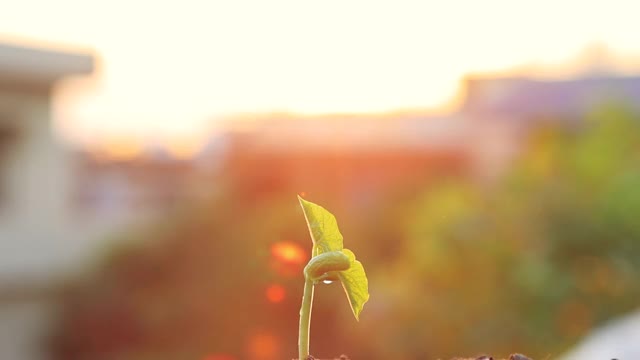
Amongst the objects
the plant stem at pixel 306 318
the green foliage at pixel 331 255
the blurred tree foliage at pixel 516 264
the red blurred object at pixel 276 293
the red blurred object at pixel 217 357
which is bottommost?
the red blurred object at pixel 217 357

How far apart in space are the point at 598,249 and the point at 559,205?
14.2 inches

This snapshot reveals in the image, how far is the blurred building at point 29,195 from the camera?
Answer: 1097 centimetres

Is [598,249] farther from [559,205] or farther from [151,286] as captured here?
[151,286]

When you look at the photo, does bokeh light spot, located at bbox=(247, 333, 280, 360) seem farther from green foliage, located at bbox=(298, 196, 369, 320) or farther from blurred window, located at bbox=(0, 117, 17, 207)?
green foliage, located at bbox=(298, 196, 369, 320)

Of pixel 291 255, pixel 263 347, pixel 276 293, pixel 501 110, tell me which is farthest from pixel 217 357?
pixel 501 110

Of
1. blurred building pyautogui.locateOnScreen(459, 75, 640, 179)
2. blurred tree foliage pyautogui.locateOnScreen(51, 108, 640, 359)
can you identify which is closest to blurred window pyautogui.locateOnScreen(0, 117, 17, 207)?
blurred tree foliage pyautogui.locateOnScreen(51, 108, 640, 359)

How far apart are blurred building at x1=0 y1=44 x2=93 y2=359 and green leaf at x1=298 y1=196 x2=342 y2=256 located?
1044 centimetres

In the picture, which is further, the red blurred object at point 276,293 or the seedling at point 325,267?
→ the red blurred object at point 276,293

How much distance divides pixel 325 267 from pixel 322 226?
1.9 inches

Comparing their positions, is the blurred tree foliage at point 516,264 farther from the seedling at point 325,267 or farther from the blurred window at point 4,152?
the seedling at point 325,267

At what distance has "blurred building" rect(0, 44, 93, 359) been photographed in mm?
10969

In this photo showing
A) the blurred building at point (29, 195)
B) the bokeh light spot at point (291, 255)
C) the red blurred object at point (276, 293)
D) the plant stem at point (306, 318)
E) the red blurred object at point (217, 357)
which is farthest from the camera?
the blurred building at point (29, 195)

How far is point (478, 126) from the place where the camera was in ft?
52.1

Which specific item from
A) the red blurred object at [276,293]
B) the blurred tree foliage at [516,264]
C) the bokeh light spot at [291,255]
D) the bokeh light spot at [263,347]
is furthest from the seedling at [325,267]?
the bokeh light spot at [263,347]
